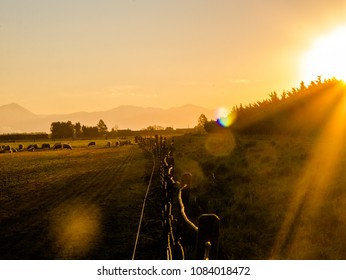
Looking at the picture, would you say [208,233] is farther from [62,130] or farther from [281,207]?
[62,130]

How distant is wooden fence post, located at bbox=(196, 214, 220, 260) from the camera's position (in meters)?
2.96

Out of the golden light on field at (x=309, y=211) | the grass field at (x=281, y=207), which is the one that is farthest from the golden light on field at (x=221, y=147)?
the golden light on field at (x=309, y=211)

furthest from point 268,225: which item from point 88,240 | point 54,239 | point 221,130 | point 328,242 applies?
point 221,130

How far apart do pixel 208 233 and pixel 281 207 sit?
6.58m

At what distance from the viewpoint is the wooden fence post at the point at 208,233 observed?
9.71 ft

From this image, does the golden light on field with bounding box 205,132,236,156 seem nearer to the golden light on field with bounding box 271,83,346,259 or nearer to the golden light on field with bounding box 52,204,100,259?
the golden light on field with bounding box 271,83,346,259

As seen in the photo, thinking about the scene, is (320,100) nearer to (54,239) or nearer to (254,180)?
(254,180)

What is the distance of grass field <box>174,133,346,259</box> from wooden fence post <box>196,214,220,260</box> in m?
4.01

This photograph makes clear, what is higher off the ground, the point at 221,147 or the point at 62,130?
the point at 62,130

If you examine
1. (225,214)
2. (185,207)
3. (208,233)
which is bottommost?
(225,214)

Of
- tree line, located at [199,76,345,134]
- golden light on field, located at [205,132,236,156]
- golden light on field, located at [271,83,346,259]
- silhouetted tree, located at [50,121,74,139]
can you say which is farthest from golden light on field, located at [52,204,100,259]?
silhouetted tree, located at [50,121,74,139]

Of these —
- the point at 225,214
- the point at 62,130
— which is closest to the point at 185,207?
the point at 225,214

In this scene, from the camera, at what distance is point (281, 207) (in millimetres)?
9125

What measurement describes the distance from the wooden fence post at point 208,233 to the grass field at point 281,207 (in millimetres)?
4007
